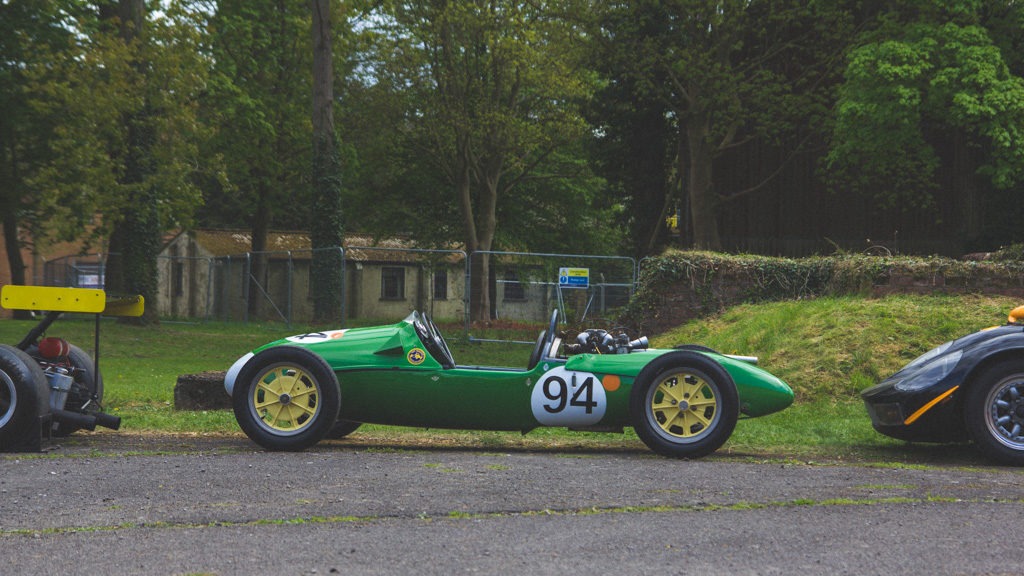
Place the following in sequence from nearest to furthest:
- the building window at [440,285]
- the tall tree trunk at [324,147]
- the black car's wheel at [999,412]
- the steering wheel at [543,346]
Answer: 1. the black car's wheel at [999,412]
2. the steering wheel at [543,346]
3. the building window at [440,285]
4. the tall tree trunk at [324,147]

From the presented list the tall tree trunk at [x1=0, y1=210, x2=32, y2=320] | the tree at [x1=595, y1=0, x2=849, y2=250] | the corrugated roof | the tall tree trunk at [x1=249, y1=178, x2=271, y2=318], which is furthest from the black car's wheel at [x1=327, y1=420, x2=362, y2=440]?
the corrugated roof

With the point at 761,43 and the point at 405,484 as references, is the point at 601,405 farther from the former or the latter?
the point at 761,43

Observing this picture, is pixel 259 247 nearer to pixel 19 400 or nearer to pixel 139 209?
pixel 139 209

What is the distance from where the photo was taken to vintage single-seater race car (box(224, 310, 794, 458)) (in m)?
7.39

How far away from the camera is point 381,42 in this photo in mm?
31828

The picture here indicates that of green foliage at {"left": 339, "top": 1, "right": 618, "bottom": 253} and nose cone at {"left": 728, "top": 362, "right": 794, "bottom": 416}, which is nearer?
nose cone at {"left": 728, "top": 362, "right": 794, "bottom": 416}

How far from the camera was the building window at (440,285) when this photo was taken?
2450 cm

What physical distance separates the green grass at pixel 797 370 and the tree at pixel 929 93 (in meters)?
10.6

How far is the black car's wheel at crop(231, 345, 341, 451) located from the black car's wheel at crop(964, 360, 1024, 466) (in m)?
4.56

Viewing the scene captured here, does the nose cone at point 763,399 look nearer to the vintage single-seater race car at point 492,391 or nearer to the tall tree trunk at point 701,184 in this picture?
the vintage single-seater race car at point 492,391

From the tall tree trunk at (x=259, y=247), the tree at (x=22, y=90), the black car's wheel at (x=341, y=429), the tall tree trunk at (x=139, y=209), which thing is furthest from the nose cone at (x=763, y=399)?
the tall tree trunk at (x=259, y=247)

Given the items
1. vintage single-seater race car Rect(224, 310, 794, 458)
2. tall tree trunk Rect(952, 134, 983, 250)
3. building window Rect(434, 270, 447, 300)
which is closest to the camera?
vintage single-seater race car Rect(224, 310, 794, 458)

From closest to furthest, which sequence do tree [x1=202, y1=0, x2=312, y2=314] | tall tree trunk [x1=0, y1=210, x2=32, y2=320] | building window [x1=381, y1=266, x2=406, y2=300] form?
tall tree trunk [x1=0, y1=210, x2=32, y2=320], tree [x1=202, y1=0, x2=312, y2=314], building window [x1=381, y1=266, x2=406, y2=300]

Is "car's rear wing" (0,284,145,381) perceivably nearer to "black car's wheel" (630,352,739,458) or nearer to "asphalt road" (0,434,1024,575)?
"asphalt road" (0,434,1024,575)
